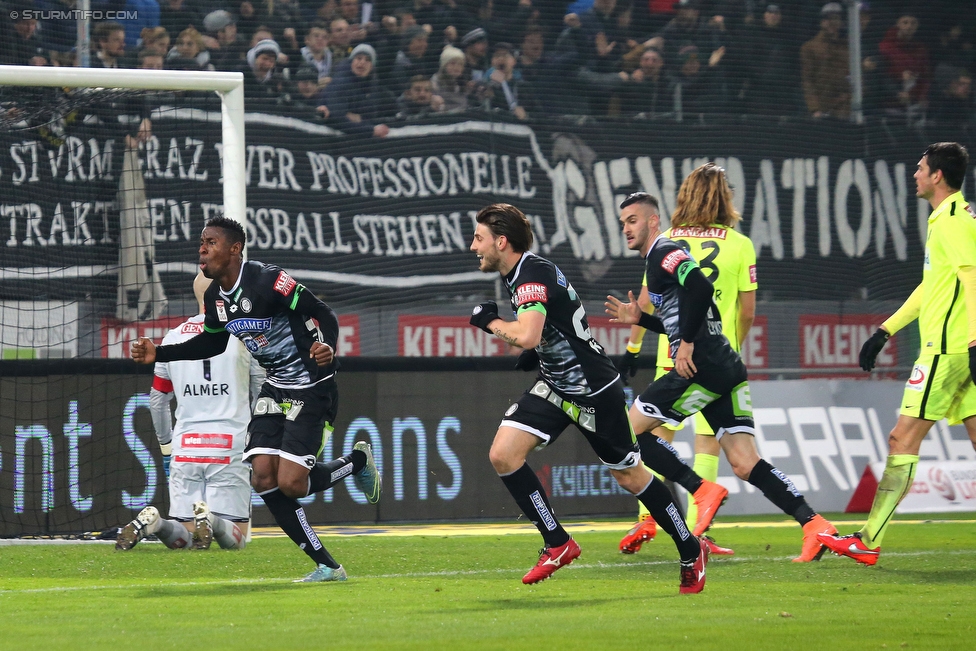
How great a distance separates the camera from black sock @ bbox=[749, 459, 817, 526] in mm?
7254

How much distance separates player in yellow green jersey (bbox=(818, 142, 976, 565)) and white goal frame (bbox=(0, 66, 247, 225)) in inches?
199

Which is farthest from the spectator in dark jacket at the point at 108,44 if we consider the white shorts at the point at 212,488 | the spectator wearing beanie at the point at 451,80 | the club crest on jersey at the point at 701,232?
the club crest on jersey at the point at 701,232

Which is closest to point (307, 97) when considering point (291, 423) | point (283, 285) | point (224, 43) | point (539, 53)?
point (224, 43)

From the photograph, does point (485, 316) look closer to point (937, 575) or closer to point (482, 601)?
point (482, 601)

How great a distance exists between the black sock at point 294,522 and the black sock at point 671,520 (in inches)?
72.3

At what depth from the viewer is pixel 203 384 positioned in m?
9.59

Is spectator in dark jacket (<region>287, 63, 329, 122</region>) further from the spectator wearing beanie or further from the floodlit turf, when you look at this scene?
the floodlit turf

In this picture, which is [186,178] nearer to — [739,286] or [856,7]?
[739,286]

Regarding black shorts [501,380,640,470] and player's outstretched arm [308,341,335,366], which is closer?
black shorts [501,380,640,470]

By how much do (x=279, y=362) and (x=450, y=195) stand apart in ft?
23.2

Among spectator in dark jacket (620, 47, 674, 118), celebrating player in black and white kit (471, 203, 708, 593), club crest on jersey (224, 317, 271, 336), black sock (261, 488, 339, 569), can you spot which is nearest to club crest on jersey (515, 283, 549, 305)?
celebrating player in black and white kit (471, 203, 708, 593)

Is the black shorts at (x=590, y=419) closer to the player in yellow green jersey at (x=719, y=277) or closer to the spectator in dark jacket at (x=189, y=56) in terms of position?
the player in yellow green jersey at (x=719, y=277)

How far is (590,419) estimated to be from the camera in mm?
6199

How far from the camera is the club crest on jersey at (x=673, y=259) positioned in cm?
694
